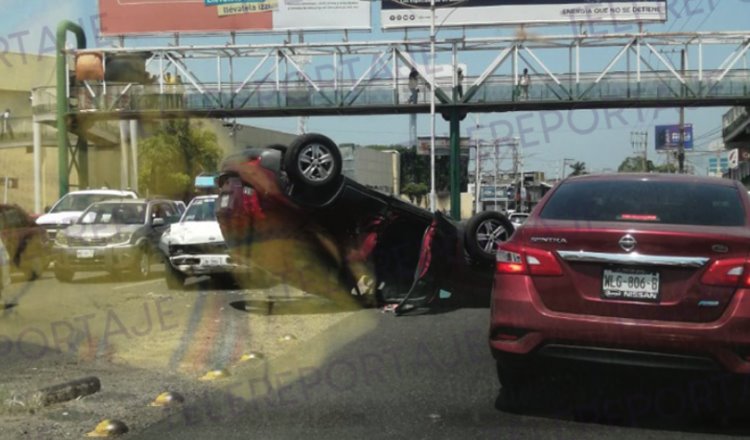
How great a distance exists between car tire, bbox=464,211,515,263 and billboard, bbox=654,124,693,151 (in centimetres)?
5321

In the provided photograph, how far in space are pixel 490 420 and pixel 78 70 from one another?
2821cm

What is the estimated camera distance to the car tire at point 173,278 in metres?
13.4

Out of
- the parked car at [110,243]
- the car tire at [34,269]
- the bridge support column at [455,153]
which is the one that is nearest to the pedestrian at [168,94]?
the bridge support column at [455,153]

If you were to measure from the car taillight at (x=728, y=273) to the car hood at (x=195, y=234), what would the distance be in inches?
352

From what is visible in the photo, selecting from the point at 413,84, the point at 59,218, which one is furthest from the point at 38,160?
the point at 59,218

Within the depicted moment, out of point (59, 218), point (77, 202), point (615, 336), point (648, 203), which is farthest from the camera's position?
point (77, 202)

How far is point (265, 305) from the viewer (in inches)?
447

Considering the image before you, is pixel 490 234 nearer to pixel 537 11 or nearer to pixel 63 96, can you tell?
pixel 537 11

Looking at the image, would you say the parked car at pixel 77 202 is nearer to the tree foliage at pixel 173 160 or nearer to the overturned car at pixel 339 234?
the overturned car at pixel 339 234

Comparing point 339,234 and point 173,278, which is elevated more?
point 339,234

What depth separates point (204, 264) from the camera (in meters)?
12.9

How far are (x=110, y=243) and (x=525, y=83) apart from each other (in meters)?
19.1

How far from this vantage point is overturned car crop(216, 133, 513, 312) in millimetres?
9891

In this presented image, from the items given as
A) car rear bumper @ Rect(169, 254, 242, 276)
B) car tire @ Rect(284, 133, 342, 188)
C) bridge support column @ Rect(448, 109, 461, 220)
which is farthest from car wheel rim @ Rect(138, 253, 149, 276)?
bridge support column @ Rect(448, 109, 461, 220)
